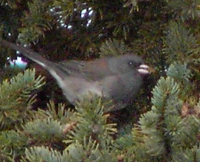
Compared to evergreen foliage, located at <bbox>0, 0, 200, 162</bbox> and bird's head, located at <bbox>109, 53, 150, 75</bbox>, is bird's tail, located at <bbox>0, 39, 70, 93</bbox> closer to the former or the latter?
evergreen foliage, located at <bbox>0, 0, 200, 162</bbox>

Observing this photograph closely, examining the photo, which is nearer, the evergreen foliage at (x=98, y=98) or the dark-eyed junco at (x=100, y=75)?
the evergreen foliage at (x=98, y=98)

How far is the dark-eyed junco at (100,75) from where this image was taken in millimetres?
1806

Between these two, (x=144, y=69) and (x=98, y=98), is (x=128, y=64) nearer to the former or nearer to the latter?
(x=144, y=69)

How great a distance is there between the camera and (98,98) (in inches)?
54.0

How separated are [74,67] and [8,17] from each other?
0.95 ft

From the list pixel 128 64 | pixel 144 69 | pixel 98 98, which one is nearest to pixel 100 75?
pixel 128 64

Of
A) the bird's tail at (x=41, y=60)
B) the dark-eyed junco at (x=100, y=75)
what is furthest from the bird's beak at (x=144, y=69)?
the bird's tail at (x=41, y=60)

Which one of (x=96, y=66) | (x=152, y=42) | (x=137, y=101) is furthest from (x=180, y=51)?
Result: (x=96, y=66)

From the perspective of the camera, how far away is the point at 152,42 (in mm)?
1707

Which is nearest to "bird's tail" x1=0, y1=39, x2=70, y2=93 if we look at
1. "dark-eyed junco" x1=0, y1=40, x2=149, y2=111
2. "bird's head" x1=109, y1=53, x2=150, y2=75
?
"dark-eyed junco" x1=0, y1=40, x2=149, y2=111

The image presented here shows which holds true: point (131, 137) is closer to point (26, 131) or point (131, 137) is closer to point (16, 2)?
point (26, 131)

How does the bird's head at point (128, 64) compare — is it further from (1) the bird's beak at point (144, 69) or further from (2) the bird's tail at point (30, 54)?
(2) the bird's tail at point (30, 54)

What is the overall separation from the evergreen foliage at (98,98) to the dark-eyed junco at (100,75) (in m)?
0.03

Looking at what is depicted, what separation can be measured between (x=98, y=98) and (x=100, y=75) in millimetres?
596
